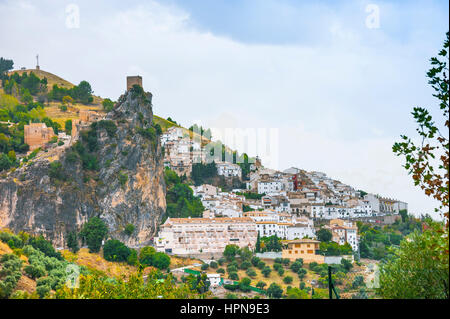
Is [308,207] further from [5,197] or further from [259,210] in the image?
[5,197]

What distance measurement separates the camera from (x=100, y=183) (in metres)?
34.3

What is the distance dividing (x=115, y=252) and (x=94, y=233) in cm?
187

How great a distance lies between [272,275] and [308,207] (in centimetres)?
1170

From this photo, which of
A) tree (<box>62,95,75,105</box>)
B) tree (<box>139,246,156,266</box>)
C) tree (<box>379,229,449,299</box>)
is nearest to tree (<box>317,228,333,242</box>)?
tree (<box>139,246,156,266</box>)

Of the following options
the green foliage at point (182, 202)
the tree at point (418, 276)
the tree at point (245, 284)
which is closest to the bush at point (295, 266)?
the tree at point (245, 284)

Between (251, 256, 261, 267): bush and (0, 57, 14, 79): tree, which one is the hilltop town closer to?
(251, 256, 261, 267): bush

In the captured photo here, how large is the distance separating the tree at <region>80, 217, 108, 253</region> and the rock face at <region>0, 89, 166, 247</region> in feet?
2.72

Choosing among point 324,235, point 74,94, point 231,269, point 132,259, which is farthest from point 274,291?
point 74,94

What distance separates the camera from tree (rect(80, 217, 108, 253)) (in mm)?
30061

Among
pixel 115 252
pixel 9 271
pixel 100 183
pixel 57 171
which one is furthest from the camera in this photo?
pixel 100 183

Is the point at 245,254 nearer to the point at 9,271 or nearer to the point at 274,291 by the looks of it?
the point at 274,291

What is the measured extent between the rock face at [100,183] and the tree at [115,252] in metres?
2.29

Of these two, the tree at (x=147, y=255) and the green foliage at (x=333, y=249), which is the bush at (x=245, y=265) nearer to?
the green foliage at (x=333, y=249)

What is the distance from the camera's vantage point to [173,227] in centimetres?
3269
